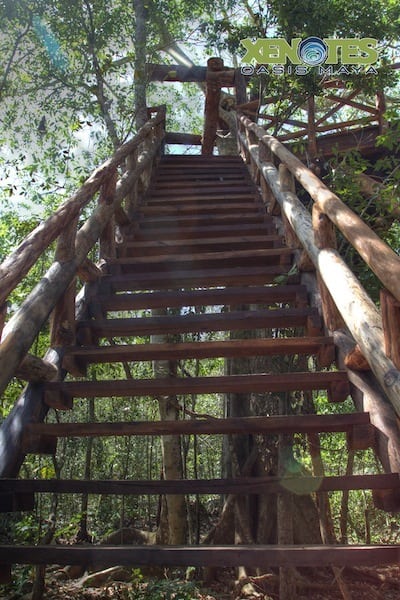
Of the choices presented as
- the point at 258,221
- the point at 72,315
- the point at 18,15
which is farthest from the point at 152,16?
the point at 72,315

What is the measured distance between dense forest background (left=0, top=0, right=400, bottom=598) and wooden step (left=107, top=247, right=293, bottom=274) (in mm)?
750

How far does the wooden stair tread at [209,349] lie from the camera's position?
8.86 feet

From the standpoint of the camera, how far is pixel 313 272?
11.5 ft

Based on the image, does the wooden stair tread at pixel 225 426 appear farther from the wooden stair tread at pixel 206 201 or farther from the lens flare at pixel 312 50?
the lens flare at pixel 312 50

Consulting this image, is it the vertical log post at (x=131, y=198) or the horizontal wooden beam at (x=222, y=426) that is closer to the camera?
the horizontal wooden beam at (x=222, y=426)

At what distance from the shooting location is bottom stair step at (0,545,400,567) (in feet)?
5.42

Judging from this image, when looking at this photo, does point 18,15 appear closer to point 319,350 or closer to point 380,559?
point 319,350

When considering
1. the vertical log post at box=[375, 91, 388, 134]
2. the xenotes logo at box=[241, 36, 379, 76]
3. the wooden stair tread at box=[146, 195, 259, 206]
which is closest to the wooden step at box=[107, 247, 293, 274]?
the wooden stair tread at box=[146, 195, 259, 206]

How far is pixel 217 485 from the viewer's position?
197cm

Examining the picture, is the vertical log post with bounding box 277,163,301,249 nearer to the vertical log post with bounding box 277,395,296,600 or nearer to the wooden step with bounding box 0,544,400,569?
the vertical log post with bounding box 277,395,296,600

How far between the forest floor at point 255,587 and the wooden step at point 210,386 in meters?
2.91

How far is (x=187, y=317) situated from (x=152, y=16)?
7.63 m

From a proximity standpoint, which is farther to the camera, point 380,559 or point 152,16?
point 152,16

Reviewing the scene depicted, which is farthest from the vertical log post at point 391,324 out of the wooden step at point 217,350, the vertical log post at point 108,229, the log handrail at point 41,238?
the vertical log post at point 108,229
